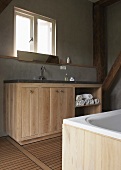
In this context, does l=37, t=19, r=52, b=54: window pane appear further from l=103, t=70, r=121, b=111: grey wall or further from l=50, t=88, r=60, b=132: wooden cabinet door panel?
l=103, t=70, r=121, b=111: grey wall

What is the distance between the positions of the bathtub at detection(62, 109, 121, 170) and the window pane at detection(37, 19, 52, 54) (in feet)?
7.24

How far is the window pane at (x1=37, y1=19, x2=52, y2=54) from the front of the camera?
3.15m

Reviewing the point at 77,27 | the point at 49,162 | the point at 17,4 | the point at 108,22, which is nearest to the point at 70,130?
the point at 49,162

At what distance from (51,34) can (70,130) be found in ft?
8.35

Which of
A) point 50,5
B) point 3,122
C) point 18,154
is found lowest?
point 18,154

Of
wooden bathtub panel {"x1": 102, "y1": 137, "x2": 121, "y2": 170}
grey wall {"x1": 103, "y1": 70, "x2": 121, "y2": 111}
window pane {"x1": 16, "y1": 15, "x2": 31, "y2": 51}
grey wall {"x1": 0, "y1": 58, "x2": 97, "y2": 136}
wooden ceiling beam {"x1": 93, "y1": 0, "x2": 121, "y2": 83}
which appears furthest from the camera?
grey wall {"x1": 103, "y1": 70, "x2": 121, "y2": 111}

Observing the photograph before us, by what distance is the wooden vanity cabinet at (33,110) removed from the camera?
2125mm

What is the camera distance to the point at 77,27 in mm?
3779

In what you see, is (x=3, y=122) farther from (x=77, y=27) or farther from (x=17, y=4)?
(x=77, y=27)

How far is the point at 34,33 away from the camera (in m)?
3.06

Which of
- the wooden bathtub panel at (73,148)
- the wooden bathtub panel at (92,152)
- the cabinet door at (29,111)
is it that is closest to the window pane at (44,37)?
the cabinet door at (29,111)

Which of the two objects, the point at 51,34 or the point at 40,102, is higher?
the point at 51,34

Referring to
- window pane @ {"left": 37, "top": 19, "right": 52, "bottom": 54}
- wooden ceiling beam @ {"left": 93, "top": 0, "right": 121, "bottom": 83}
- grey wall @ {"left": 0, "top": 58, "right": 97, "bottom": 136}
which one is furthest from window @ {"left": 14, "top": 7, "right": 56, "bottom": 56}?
wooden ceiling beam @ {"left": 93, "top": 0, "right": 121, "bottom": 83}

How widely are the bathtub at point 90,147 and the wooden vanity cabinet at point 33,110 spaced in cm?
103
